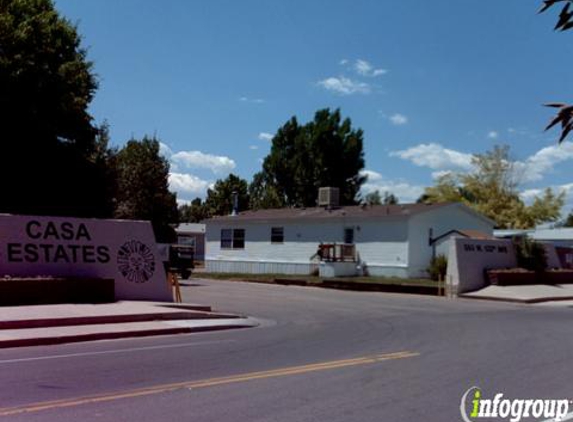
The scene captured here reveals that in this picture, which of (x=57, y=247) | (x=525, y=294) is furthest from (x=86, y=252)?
(x=525, y=294)

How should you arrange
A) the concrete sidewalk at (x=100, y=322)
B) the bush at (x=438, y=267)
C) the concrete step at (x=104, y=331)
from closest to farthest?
the concrete step at (x=104, y=331) < the concrete sidewalk at (x=100, y=322) < the bush at (x=438, y=267)

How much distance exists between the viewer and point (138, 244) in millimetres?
19828

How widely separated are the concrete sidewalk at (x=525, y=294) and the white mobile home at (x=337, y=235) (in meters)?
5.99

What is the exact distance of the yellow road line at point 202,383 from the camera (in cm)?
745

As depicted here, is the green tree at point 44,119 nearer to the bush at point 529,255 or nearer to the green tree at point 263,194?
the bush at point 529,255

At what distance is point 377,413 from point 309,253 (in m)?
32.4

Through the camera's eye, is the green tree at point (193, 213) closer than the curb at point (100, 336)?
No

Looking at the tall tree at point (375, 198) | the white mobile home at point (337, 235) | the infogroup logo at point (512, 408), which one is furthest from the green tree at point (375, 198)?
the infogroup logo at point (512, 408)

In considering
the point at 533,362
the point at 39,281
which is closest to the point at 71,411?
the point at 533,362

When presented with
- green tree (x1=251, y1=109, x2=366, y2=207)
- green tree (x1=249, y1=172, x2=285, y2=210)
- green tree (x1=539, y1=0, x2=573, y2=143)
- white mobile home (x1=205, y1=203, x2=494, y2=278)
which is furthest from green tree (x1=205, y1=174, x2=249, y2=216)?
green tree (x1=539, y1=0, x2=573, y2=143)

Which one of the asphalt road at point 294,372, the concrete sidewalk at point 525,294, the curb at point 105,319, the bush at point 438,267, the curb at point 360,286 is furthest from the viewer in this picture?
the bush at point 438,267

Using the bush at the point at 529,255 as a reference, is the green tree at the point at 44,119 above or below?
above

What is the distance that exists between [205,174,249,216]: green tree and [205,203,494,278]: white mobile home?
3498 cm

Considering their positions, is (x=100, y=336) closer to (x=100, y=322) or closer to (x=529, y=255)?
(x=100, y=322)
